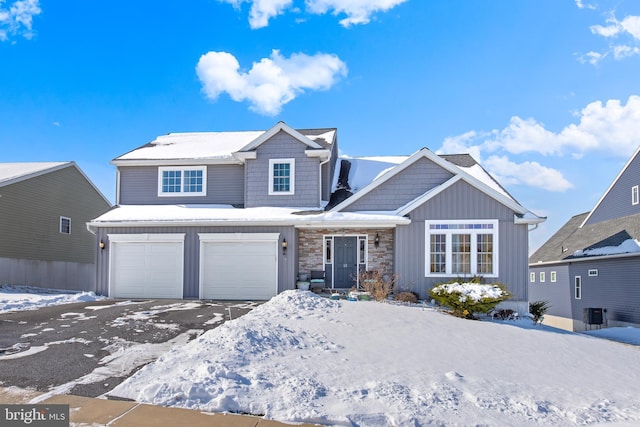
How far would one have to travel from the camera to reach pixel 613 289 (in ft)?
60.6

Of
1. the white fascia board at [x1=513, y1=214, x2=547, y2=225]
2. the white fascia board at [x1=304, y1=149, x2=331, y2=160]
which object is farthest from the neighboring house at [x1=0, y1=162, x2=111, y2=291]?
the white fascia board at [x1=513, y1=214, x2=547, y2=225]

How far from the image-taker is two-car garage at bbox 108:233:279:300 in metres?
14.6

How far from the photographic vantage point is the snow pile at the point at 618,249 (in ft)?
55.8

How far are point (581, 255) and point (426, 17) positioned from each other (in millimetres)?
14779

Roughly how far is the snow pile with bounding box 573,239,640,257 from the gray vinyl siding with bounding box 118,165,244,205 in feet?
53.0

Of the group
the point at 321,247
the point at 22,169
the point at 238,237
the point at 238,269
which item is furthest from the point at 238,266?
the point at 22,169

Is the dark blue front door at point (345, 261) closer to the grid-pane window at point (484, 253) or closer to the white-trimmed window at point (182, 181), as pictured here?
the grid-pane window at point (484, 253)

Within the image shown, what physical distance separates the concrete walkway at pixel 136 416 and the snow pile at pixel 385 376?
0.51 ft

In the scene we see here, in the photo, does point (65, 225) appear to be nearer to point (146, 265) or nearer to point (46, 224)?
point (46, 224)

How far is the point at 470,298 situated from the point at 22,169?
22.3m

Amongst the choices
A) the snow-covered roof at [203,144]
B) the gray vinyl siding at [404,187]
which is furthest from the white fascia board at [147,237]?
the gray vinyl siding at [404,187]

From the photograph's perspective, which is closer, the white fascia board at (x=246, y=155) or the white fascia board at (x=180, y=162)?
the white fascia board at (x=246, y=155)

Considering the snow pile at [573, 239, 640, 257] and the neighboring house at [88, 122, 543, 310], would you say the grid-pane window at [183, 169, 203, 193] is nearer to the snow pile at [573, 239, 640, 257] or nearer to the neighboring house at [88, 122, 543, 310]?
the neighboring house at [88, 122, 543, 310]

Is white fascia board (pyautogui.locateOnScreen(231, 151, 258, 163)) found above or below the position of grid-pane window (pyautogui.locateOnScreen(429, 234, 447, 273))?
above
